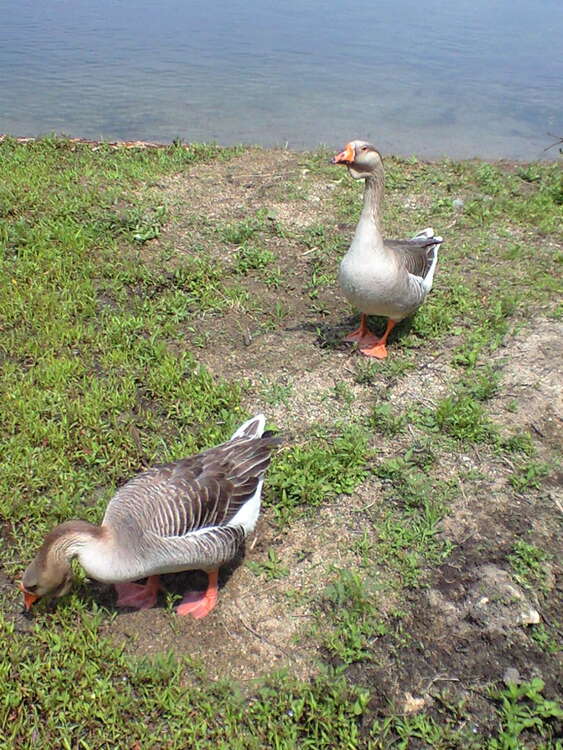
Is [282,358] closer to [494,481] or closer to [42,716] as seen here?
[494,481]

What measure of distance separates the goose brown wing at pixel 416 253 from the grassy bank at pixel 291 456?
18.2 inches

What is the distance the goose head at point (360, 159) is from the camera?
4312mm

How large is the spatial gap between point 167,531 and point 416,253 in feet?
9.38

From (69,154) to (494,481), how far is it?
6.07 meters

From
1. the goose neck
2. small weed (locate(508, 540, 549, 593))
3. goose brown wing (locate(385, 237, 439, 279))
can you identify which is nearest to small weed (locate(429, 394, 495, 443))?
small weed (locate(508, 540, 549, 593))

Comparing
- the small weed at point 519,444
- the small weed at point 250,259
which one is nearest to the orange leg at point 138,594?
the small weed at point 519,444

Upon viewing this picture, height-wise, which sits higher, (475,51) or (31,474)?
(475,51)

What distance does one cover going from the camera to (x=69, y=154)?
24.9 ft

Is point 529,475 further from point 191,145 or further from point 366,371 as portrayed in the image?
point 191,145

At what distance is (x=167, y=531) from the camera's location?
2.96m

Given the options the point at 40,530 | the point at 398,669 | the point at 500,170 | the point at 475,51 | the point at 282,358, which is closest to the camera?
the point at 398,669

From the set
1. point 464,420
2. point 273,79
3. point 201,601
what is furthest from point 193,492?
point 273,79

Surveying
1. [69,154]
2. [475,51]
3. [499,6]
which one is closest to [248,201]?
[69,154]

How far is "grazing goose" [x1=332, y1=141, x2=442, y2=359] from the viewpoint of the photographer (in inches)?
173
